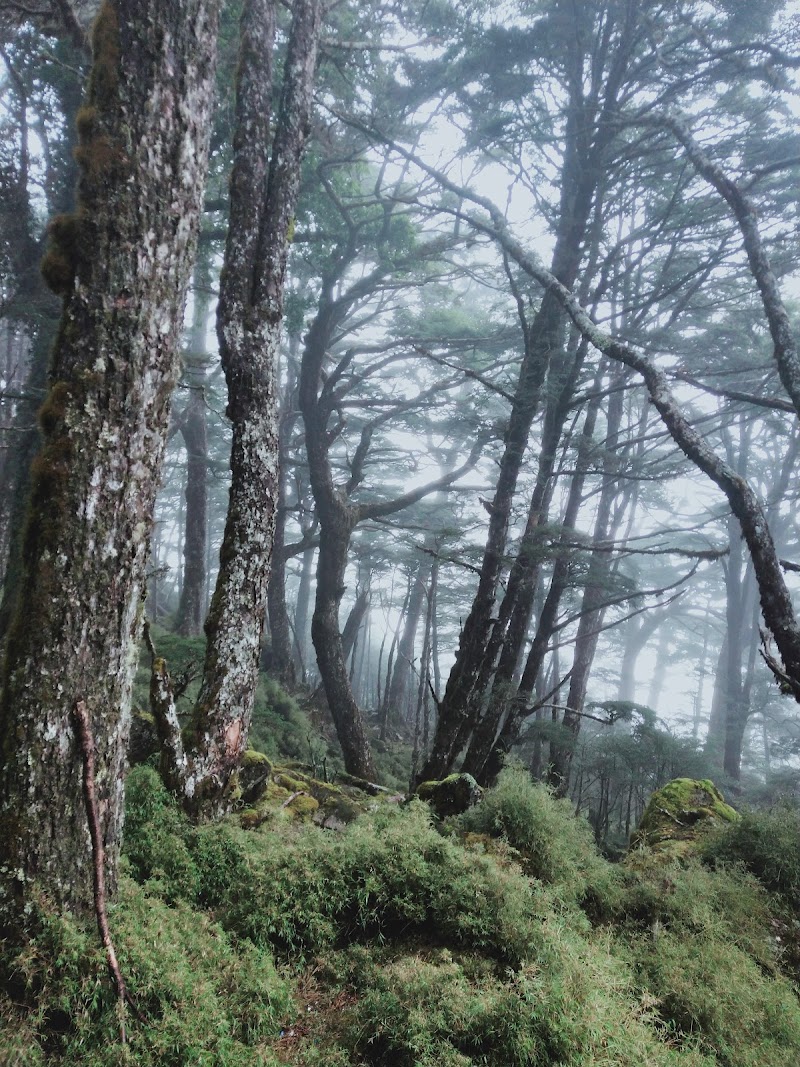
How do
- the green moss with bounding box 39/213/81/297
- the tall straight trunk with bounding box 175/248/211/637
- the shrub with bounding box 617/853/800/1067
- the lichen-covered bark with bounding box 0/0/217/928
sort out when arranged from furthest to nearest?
the tall straight trunk with bounding box 175/248/211/637
the shrub with bounding box 617/853/800/1067
the green moss with bounding box 39/213/81/297
the lichen-covered bark with bounding box 0/0/217/928

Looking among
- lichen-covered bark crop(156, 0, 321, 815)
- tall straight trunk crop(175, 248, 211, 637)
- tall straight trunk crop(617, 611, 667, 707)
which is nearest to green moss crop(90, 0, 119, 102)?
lichen-covered bark crop(156, 0, 321, 815)

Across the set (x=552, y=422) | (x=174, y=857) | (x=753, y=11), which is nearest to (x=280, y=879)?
(x=174, y=857)

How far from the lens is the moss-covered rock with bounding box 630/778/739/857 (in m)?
6.85

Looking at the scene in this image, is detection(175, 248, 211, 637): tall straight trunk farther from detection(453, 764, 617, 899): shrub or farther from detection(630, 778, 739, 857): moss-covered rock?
detection(630, 778, 739, 857): moss-covered rock

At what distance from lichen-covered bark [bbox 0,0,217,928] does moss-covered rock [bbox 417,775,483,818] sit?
4.21 metres

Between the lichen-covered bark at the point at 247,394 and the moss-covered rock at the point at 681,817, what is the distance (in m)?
4.76

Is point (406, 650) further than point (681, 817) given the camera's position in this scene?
Yes

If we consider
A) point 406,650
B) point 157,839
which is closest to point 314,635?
point 157,839

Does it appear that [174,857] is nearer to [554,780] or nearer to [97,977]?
[97,977]

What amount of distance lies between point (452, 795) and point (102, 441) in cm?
545

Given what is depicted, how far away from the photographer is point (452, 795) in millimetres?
6828

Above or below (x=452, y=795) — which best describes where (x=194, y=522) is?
above

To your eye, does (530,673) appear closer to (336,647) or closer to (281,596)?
(336,647)

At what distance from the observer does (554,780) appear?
12.3m
